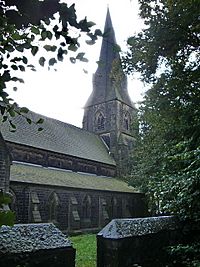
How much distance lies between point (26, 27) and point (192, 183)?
4863mm

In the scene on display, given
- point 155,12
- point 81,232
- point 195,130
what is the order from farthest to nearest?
point 81,232
point 155,12
point 195,130

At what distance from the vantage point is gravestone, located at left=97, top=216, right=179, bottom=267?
14.6ft

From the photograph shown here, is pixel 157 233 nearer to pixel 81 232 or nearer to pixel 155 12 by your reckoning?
pixel 155 12

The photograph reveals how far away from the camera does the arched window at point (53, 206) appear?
22.4 metres

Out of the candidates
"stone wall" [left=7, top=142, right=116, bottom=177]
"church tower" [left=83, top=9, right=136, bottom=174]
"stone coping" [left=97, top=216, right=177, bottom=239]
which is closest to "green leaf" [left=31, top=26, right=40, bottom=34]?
"stone coping" [left=97, top=216, right=177, bottom=239]

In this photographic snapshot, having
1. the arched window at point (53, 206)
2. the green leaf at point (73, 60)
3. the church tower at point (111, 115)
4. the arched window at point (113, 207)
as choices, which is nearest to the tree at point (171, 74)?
the green leaf at point (73, 60)

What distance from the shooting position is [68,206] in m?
23.7

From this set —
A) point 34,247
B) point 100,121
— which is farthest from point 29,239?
point 100,121

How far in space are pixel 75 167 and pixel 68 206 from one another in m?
6.45

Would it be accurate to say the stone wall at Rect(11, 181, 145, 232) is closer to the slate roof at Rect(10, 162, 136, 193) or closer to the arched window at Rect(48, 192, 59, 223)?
the arched window at Rect(48, 192, 59, 223)

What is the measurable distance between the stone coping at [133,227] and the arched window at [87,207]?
20.7m

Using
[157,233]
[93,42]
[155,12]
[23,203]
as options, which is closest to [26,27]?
[93,42]

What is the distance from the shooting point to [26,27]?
172 centimetres

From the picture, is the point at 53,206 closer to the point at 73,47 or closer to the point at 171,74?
the point at 171,74
